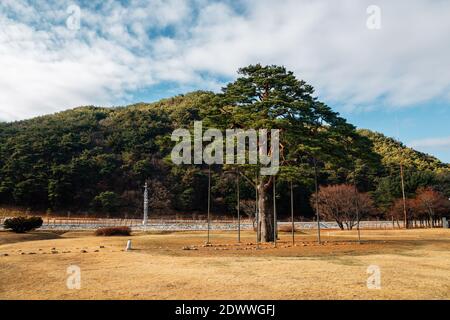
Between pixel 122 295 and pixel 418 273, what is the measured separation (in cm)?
937

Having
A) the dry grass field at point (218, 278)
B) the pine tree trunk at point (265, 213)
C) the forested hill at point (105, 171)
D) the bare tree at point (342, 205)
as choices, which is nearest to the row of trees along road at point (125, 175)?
the forested hill at point (105, 171)

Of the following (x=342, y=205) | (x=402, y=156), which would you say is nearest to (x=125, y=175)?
(x=342, y=205)

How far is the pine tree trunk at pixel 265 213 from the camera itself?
79.8ft

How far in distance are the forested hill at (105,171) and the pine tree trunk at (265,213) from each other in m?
38.5

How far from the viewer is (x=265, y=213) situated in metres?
24.6

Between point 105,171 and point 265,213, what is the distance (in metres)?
55.5

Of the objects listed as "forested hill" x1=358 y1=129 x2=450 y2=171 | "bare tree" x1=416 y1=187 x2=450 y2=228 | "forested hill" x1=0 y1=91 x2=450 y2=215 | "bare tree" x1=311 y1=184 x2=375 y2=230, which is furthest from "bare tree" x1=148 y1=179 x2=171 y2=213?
"forested hill" x1=358 y1=129 x2=450 y2=171

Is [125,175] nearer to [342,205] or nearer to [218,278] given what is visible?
[342,205]

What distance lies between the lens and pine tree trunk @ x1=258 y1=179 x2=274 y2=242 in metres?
24.3

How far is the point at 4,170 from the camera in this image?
66875 millimetres

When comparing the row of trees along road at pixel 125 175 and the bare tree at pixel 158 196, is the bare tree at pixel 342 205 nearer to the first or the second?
the row of trees along road at pixel 125 175
